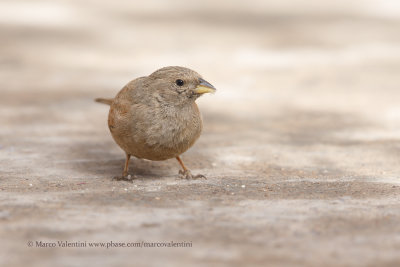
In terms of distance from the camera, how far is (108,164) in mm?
6000

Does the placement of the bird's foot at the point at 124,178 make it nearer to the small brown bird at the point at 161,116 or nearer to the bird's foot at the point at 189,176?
the small brown bird at the point at 161,116

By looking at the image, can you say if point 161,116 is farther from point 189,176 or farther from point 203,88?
point 189,176

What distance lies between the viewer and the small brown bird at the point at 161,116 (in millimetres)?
5129

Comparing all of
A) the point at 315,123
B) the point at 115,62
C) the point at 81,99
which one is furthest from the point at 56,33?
the point at 315,123

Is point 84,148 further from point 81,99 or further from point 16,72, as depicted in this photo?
point 16,72

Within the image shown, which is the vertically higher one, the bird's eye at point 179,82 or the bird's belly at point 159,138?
the bird's eye at point 179,82

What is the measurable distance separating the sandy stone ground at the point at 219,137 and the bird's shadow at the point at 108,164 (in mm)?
29

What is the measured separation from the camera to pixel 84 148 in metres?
6.41

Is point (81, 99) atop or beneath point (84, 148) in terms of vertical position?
atop

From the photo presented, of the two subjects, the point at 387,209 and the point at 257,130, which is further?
the point at 257,130

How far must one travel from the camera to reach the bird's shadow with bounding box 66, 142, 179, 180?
5.69m

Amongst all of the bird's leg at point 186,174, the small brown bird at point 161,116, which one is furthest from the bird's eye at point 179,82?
the bird's leg at point 186,174

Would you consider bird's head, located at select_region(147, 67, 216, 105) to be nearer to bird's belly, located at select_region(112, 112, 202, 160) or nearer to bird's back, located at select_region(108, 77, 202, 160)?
bird's back, located at select_region(108, 77, 202, 160)

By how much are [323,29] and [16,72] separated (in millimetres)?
6019
